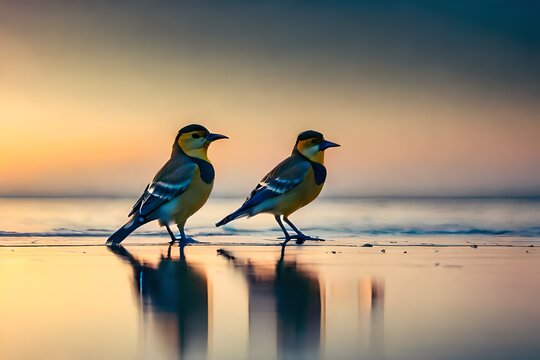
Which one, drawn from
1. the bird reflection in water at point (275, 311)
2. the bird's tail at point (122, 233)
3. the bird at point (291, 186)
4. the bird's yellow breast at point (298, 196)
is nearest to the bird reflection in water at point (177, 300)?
the bird reflection in water at point (275, 311)

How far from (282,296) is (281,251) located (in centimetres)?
297

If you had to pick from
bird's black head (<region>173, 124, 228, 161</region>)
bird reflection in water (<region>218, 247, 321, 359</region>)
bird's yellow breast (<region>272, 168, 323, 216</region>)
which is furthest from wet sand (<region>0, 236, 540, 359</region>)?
bird's yellow breast (<region>272, 168, 323, 216</region>)

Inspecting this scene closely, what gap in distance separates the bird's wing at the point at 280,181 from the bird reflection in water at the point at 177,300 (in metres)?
2.04

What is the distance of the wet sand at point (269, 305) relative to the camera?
3.69 metres

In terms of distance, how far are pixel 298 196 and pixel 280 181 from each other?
23cm

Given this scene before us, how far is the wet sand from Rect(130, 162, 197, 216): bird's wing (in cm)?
96

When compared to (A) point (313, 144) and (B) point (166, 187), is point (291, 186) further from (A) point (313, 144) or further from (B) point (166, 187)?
(B) point (166, 187)

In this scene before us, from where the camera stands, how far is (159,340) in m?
3.79

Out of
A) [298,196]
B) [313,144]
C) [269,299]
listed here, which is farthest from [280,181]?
[269,299]

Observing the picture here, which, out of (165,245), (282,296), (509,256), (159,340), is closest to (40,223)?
(165,245)

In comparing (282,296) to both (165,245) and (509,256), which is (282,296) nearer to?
(509,256)

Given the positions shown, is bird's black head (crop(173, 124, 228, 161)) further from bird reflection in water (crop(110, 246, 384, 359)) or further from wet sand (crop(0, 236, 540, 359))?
bird reflection in water (crop(110, 246, 384, 359))

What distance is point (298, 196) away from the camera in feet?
30.1

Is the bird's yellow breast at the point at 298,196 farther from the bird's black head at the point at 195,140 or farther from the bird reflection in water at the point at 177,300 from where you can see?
the bird reflection in water at the point at 177,300
